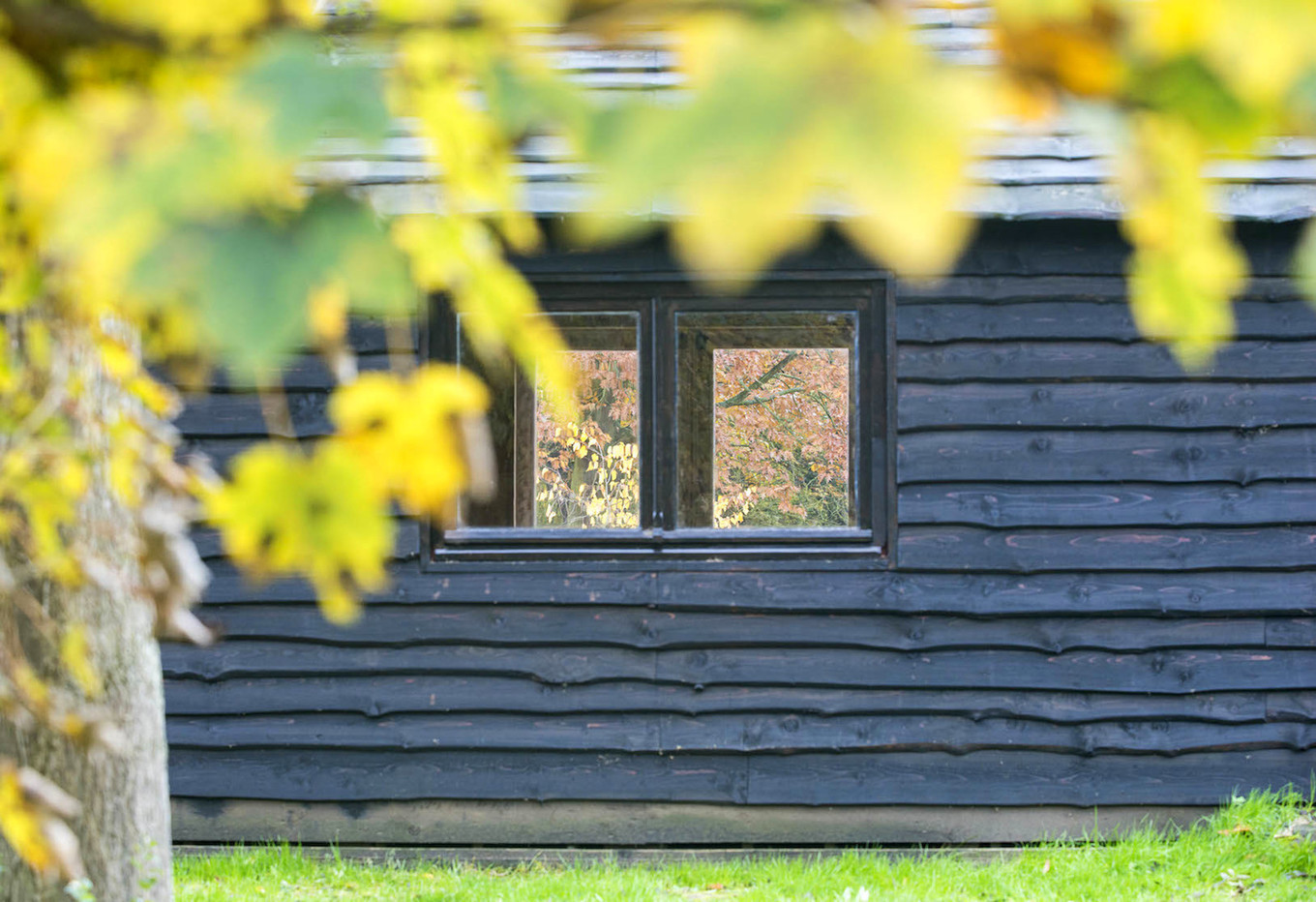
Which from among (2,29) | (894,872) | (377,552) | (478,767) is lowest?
(894,872)

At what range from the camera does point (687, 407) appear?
4324 millimetres

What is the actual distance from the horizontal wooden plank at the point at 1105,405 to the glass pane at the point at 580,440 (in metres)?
1.14

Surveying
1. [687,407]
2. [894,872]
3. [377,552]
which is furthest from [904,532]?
[377,552]

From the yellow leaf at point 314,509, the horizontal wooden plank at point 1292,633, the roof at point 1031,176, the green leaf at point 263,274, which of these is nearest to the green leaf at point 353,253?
the green leaf at point 263,274

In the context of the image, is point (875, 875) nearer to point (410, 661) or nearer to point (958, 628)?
point (958, 628)

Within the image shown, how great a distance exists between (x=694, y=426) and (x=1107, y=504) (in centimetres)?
171

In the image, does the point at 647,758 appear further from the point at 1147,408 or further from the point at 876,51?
the point at 876,51

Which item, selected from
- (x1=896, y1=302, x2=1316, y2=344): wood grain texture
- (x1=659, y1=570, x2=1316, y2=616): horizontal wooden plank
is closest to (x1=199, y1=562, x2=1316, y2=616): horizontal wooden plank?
(x1=659, y1=570, x2=1316, y2=616): horizontal wooden plank

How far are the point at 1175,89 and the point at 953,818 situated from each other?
419 cm

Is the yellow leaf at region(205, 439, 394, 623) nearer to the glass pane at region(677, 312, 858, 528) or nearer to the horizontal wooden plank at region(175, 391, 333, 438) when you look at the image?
the glass pane at region(677, 312, 858, 528)

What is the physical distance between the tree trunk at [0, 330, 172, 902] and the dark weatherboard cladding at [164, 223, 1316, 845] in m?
1.75

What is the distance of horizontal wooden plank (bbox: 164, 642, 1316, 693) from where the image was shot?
4.24 m

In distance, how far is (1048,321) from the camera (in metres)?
4.26

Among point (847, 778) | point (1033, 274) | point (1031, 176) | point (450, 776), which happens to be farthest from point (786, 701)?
point (1031, 176)
